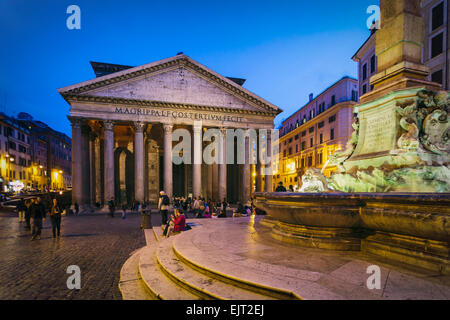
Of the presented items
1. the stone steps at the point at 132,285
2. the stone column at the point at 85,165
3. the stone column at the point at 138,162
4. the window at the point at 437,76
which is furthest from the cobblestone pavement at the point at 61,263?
the window at the point at 437,76

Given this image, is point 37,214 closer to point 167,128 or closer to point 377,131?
point 377,131

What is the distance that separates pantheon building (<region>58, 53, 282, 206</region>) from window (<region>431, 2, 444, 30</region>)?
14.7 m

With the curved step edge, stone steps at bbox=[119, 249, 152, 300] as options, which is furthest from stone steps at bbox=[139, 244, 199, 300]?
the curved step edge

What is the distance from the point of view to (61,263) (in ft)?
19.3

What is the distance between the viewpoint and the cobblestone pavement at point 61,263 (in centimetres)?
419

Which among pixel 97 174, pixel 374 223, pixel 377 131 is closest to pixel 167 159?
pixel 97 174

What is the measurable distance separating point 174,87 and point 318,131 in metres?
23.7

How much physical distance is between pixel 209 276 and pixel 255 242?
183 cm

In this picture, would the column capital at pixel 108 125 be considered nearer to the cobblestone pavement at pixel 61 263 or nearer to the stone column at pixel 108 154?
the stone column at pixel 108 154

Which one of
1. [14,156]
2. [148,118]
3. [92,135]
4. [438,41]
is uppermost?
[438,41]

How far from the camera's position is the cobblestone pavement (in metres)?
4.19

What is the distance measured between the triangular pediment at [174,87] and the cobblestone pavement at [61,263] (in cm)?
1586

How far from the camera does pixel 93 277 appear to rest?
16.0 feet

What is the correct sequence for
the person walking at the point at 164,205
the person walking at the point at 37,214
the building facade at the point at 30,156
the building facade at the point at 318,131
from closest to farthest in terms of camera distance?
the person walking at the point at 37,214 → the person walking at the point at 164,205 → the building facade at the point at 318,131 → the building facade at the point at 30,156
